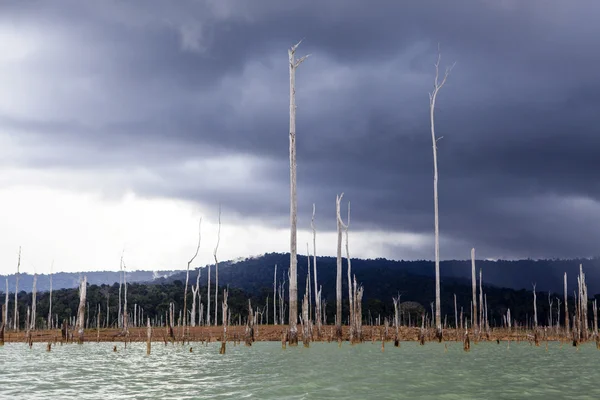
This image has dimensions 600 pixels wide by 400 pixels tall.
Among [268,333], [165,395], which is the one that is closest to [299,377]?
[165,395]

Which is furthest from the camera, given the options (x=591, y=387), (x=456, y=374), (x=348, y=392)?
(x=456, y=374)

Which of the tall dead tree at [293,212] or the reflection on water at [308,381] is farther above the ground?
the tall dead tree at [293,212]

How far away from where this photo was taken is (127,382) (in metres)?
16.0

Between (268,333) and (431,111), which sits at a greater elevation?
(431,111)

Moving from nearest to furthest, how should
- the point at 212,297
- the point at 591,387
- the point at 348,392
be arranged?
the point at 348,392 → the point at 591,387 → the point at 212,297

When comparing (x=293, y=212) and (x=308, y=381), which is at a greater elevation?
(x=293, y=212)

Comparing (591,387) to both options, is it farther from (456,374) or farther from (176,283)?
(176,283)

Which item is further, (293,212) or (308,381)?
(293,212)

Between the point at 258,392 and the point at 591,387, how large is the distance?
8.22 meters

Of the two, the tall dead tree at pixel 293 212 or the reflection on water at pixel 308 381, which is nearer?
the reflection on water at pixel 308 381

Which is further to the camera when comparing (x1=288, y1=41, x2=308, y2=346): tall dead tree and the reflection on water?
(x1=288, y1=41, x2=308, y2=346): tall dead tree

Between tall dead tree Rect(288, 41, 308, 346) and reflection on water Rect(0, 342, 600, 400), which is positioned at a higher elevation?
tall dead tree Rect(288, 41, 308, 346)

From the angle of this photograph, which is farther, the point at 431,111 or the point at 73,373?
the point at 431,111

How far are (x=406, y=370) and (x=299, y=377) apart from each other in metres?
4.15
